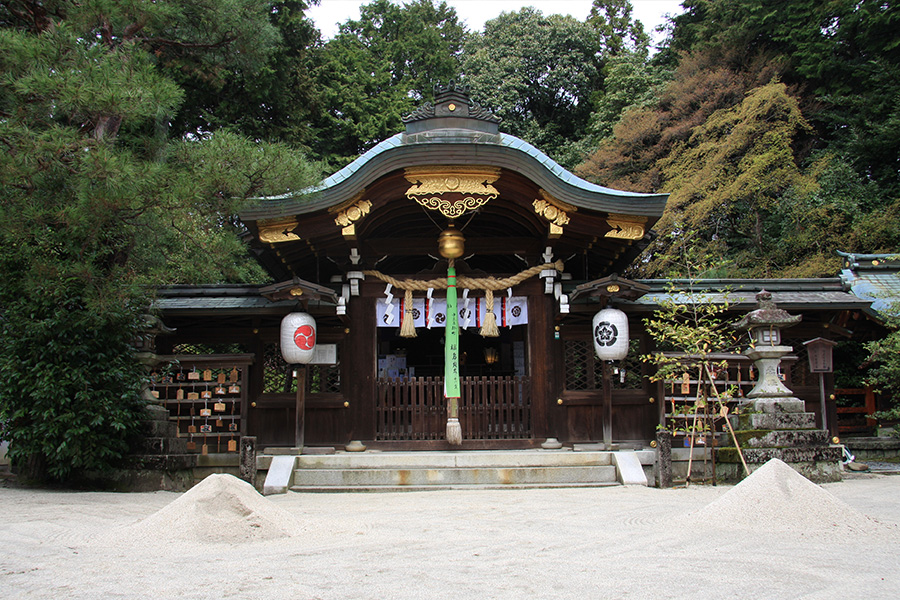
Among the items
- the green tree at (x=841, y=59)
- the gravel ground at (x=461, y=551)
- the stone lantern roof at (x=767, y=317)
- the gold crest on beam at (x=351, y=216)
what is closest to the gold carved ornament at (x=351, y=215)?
the gold crest on beam at (x=351, y=216)

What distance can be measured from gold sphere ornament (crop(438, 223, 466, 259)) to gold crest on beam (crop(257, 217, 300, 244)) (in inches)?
85.2

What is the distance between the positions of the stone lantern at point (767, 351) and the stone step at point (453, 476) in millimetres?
2214

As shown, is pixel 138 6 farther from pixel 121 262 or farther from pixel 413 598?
pixel 413 598

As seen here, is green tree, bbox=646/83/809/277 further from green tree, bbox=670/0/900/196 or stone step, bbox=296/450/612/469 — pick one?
stone step, bbox=296/450/612/469

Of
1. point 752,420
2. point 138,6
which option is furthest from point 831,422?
point 138,6

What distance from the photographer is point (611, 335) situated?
30.5 feet

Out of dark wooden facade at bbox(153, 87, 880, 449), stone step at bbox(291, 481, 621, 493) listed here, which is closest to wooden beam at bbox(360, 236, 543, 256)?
dark wooden facade at bbox(153, 87, 880, 449)

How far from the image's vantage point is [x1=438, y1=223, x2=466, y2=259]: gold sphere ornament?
389 inches

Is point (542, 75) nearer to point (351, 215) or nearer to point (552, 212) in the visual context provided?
point (552, 212)

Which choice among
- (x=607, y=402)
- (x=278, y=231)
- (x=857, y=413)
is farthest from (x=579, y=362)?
(x=857, y=413)

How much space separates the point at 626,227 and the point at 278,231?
5078 mm

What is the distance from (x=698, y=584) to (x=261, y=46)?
1126 centimetres

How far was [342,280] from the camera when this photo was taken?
1012 cm

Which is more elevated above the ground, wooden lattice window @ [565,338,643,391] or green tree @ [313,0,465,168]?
green tree @ [313,0,465,168]
